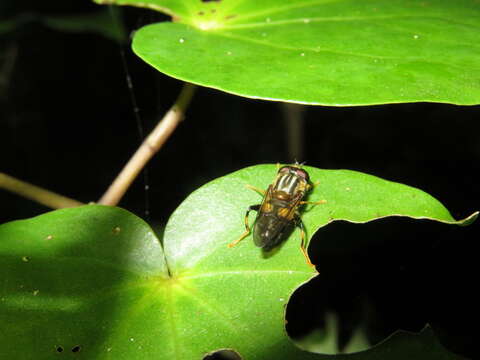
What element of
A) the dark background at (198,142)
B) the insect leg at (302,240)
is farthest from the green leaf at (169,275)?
the dark background at (198,142)

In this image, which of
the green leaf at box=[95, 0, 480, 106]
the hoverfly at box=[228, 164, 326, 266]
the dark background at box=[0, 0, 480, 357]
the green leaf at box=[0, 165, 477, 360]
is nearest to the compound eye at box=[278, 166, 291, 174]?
the hoverfly at box=[228, 164, 326, 266]

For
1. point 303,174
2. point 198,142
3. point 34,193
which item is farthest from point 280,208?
point 198,142

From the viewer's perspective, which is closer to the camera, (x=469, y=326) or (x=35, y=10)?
(x=469, y=326)

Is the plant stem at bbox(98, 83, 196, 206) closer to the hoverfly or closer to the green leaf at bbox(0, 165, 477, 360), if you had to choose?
the green leaf at bbox(0, 165, 477, 360)

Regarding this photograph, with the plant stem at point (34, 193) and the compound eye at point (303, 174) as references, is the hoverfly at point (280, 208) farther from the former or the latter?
the plant stem at point (34, 193)

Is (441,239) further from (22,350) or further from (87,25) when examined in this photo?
(87,25)

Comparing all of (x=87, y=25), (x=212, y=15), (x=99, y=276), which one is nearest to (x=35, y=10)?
(x=87, y=25)
